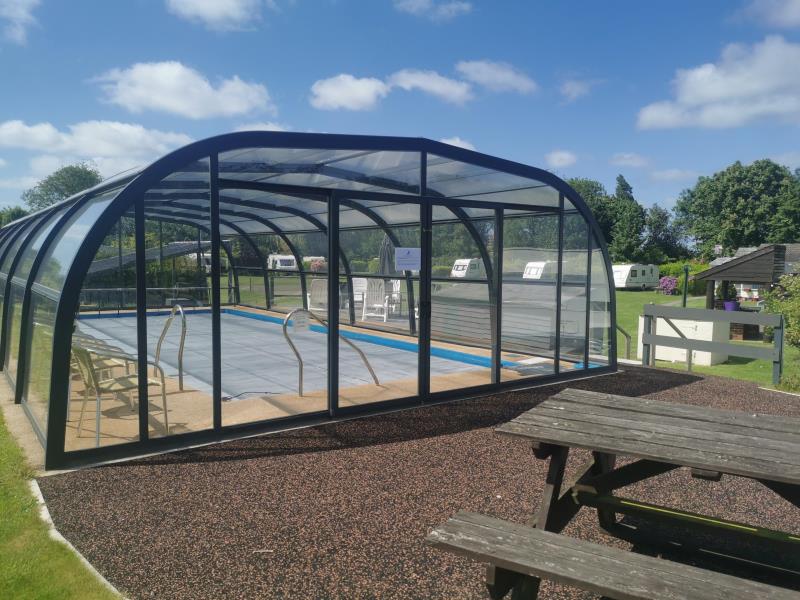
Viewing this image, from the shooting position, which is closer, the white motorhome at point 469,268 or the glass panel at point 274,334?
the glass panel at point 274,334

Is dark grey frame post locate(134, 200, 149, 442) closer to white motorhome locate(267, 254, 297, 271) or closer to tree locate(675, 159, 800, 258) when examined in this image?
white motorhome locate(267, 254, 297, 271)

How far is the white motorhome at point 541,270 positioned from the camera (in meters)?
7.43

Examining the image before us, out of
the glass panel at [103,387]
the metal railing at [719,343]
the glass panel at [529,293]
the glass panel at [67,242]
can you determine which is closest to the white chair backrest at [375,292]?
the glass panel at [529,293]

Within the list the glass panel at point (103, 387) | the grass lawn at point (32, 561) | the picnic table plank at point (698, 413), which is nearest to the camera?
the grass lawn at point (32, 561)

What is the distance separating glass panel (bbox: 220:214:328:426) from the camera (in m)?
6.01

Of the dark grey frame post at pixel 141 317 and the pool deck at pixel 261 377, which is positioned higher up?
the dark grey frame post at pixel 141 317

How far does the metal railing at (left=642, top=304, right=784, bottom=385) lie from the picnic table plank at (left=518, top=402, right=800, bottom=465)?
6.00 m

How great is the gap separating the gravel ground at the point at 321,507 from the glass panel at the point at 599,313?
10.2 ft

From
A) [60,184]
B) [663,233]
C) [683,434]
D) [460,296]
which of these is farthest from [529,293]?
[60,184]

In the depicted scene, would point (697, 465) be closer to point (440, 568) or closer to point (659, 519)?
point (659, 519)

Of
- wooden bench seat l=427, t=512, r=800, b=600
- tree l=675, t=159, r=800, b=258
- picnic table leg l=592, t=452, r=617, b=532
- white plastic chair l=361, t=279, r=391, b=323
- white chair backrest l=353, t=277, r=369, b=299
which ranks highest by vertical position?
tree l=675, t=159, r=800, b=258

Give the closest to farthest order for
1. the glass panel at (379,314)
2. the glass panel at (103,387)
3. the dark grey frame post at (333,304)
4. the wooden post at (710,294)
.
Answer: the glass panel at (103,387), the dark grey frame post at (333,304), the glass panel at (379,314), the wooden post at (710,294)

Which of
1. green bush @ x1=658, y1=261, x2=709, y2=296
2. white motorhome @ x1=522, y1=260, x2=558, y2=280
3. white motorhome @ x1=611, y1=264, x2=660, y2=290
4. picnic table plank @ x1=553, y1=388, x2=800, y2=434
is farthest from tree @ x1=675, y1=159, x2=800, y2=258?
picnic table plank @ x1=553, y1=388, x2=800, y2=434

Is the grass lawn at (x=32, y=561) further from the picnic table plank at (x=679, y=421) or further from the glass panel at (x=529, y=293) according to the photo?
the glass panel at (x=529, y=293)
